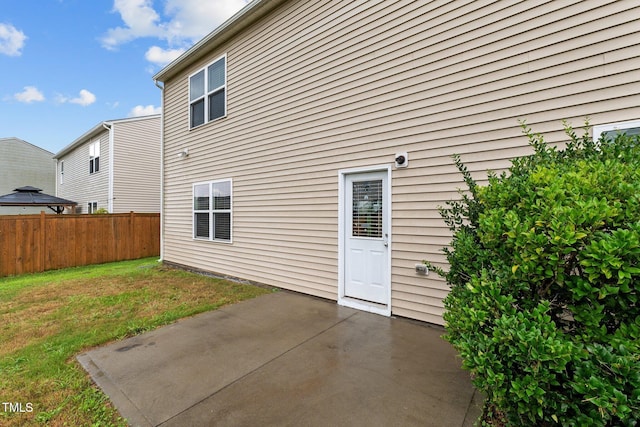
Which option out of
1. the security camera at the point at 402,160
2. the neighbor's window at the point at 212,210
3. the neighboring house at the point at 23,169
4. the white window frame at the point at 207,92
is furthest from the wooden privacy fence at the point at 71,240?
the neighboring house at the point at 23,169

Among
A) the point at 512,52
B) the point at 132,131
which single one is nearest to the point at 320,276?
the point at 512,52

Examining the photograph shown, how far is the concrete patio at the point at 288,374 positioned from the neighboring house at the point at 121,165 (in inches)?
465

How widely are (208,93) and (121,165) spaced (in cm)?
859

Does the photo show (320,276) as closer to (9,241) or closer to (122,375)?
(122,375)

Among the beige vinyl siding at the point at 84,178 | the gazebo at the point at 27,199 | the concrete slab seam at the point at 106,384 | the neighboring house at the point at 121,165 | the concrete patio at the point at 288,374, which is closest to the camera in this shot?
the concrete patio at the point at 288,374

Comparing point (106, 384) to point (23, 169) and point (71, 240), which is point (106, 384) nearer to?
point (71, 240)

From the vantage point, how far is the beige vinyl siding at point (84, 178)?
13.4 metres

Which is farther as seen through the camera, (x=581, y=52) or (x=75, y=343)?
(x=75, y=343)

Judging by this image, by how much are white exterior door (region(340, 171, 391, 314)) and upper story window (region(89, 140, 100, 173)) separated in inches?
580

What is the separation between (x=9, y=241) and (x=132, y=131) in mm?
7513

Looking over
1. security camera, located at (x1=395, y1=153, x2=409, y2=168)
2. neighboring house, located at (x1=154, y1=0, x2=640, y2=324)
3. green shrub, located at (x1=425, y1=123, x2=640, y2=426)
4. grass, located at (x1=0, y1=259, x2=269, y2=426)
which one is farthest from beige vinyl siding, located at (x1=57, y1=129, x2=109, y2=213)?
green shrub, located at (x1=425, y1=123, x2=640, y2=426)

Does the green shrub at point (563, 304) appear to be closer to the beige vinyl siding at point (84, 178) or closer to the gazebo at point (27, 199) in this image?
the beige vinyl siding at point (84, 178)

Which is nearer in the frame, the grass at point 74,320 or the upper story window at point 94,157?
the grass at point 74,320

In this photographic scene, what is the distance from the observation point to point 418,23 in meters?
3.91
